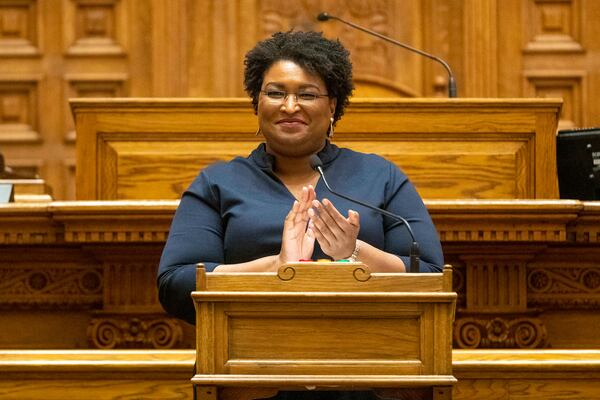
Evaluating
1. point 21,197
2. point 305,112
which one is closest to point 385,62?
point 21,197

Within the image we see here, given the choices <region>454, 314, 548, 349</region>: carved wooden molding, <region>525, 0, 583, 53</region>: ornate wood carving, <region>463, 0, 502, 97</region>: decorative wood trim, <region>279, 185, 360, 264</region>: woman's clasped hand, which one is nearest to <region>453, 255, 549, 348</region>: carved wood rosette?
<region>454, 314, 548, 349</region>: carved wooden molding

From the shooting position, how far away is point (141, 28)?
604 cm

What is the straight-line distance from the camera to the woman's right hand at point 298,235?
2.27 m

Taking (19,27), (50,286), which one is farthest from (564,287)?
(19,27)

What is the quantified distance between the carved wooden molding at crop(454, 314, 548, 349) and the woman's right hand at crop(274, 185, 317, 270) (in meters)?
1.13

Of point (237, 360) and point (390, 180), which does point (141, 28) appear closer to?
point (390, 180)

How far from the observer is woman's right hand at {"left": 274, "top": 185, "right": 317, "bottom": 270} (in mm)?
2271

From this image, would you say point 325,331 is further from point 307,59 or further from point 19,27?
point 19,27

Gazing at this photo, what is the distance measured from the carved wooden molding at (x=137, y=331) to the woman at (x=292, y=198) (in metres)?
0.91

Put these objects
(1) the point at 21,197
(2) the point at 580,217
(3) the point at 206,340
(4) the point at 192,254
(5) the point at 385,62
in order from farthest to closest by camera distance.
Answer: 1. (5) the point at 385,62
2. (1) the point at 21,197
3. (2) the point at 580,217
4. (4) the point at 192,254
5. (3) the point at 206,340

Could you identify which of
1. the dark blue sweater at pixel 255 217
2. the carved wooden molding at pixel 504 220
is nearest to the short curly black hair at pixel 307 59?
the dark blue sweater at pixel 255 217

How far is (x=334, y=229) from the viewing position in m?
2.27

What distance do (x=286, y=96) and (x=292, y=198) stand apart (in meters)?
0.22

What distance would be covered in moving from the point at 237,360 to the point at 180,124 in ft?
6.19
